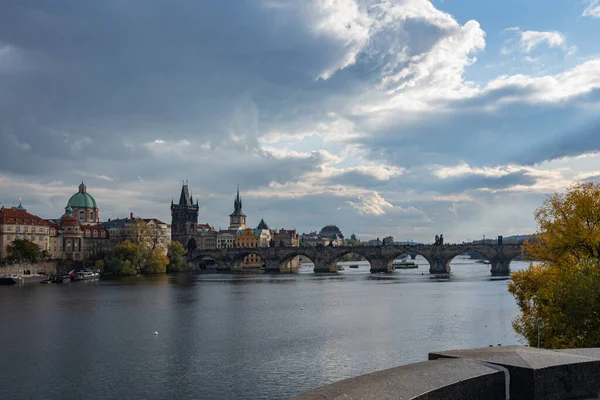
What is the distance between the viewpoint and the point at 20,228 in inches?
4975

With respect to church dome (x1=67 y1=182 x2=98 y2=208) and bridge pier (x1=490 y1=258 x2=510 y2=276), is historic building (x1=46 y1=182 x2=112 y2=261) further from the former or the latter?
bridge pier (x1=490 y1=258 x2=510 y2=276)

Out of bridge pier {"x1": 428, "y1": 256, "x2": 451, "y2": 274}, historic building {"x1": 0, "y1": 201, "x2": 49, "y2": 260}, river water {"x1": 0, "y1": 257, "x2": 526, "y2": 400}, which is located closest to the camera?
river water {"x1": 0, "y1": 257, "x2": 526, "y2": 400}

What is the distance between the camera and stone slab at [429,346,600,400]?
8375 millimetres

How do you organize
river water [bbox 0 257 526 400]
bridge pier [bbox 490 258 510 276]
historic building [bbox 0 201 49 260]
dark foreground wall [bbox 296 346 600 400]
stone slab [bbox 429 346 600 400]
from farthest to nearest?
bridge pier [bbox 490 258 510 276]
historic building [bbox 0 201 49 260]
river water [bbox 0 257 526 400]
stone slab [bbox 429 346 600 400]
dark foreground wall [bbox 296 346 600 400]

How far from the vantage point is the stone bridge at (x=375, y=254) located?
126 m

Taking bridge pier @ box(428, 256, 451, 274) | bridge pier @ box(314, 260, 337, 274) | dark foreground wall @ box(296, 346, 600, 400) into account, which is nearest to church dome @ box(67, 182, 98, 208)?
bridge pier @ box(314, 260, 337, 274)

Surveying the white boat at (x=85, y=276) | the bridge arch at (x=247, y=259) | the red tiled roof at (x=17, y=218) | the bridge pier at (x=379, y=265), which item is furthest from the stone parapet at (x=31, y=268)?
the bridge pier at (x=379, y=265)

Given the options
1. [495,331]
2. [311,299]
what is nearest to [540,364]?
[495,331]

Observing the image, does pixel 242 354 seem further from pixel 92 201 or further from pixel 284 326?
pixel 92 201

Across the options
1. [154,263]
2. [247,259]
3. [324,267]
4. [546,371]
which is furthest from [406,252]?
[546,371]

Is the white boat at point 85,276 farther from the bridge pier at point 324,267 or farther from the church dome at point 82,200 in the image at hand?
the church dome at point 82,200

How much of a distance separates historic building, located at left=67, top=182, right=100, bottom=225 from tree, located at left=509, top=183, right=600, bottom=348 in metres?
167

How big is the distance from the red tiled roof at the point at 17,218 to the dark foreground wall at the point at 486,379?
130908 millimetres

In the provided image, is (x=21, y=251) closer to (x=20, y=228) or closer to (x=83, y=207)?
(x=20, y=228)
